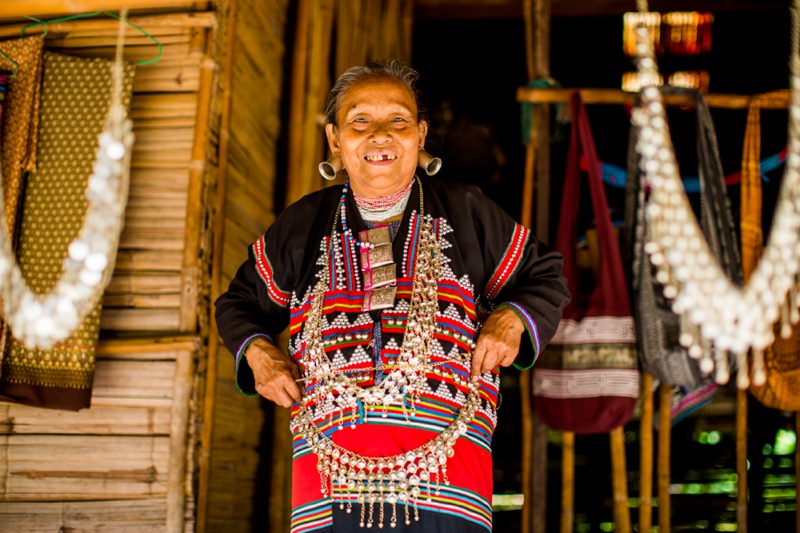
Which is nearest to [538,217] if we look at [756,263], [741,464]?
[756,263]

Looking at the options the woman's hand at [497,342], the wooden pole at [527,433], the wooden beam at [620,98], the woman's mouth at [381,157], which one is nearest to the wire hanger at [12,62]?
the woman's mouth at [381,157]

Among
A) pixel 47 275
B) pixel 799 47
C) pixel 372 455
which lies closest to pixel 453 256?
pixel 372 455

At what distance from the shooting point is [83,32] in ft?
9.11

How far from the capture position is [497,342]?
1979mm

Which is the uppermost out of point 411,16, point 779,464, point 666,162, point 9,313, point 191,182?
point 411,16

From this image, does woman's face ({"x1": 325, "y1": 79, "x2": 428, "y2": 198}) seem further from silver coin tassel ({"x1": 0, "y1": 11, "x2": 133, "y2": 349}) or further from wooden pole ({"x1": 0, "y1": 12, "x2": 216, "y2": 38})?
wooden pole ({"x1": 0, "y1": 12, "x2": 216, "y2": 38})

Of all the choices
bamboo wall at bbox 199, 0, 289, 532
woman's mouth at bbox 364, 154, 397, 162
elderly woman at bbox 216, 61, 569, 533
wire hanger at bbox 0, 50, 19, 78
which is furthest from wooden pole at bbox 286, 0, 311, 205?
woman's mouth at bbox 364, 154, 397, 162

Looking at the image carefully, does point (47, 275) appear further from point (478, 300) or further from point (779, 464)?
point (779, 464)

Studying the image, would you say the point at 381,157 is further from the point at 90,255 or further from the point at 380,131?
the point at 90,255

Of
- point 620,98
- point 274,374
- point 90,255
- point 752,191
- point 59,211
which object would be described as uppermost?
point 620,98

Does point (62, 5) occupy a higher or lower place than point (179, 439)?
higher

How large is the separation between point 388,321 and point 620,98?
1609 millimetres

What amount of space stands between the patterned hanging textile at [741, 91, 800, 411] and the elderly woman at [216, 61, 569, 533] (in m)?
1.05

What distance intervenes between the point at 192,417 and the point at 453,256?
40.1 inches
